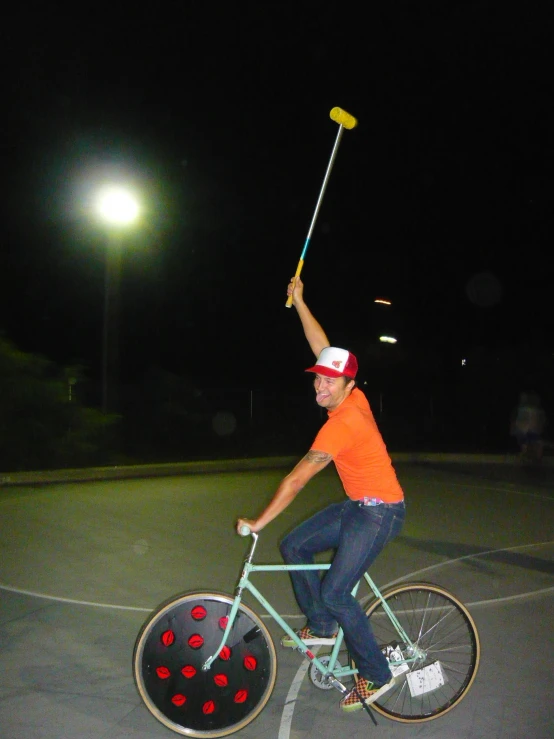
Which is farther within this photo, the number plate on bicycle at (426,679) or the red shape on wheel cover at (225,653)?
the number plate on bicycle at (426,679)

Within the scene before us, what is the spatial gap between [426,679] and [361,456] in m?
1.36

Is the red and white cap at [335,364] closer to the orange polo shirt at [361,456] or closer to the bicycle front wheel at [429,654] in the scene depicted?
the orange polo shirt at [361,456]

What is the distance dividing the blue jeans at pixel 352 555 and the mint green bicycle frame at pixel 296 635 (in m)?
0.11

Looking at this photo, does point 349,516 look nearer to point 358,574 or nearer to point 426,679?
point 358,574

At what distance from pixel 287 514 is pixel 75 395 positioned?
9.32 meters

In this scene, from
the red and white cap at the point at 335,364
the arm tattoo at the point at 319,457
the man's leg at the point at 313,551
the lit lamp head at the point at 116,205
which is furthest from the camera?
the lit lamp head at the point at 116,205

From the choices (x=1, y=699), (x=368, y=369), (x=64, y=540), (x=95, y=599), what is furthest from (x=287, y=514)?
(x=368, y=369)

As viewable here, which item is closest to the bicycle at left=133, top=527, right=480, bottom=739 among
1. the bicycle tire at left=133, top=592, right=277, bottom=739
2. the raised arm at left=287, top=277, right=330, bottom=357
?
the bicycle tire at left=133, top=592, right=277, bottom=739

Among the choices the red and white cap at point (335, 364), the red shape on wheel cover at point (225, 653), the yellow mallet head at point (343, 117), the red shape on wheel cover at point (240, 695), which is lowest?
the red shape on wheel cover at point (240, 695)

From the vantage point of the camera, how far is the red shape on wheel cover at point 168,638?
4305 mm

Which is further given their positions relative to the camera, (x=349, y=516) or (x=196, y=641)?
(x=349, y=516)

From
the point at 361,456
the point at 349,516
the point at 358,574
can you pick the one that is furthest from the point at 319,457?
the point at 358,574

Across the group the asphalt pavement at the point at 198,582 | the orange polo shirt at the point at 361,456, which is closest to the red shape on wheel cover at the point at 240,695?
the asphalt pavement at the point at 198,582

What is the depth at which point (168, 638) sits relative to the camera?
4305 mm
